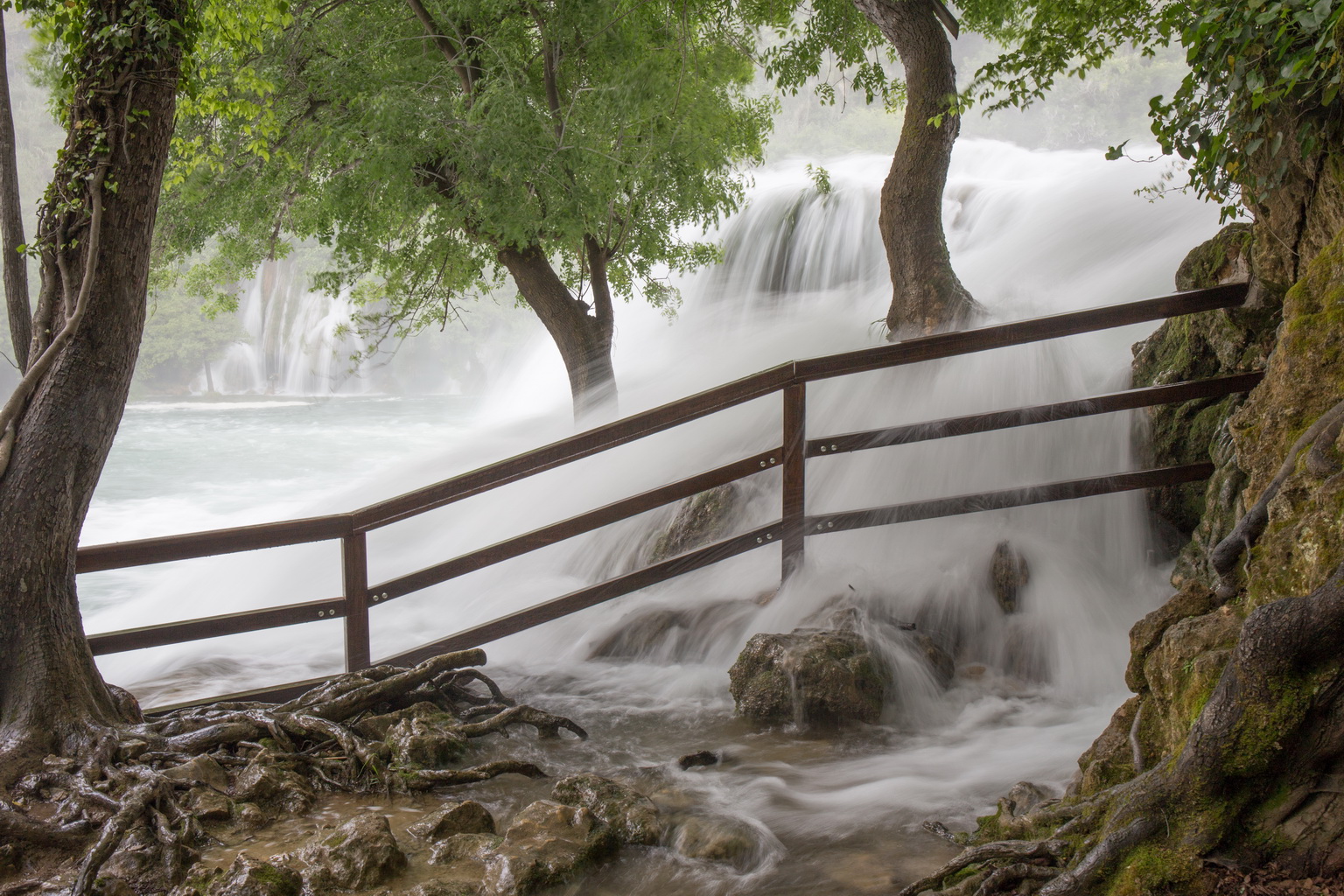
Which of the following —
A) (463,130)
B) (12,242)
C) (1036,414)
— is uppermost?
(463,130)

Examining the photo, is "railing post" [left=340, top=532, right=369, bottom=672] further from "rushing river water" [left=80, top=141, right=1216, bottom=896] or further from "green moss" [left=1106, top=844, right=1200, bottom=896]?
"green moss" [left=1106, top=844, right=1200, bottom=896]

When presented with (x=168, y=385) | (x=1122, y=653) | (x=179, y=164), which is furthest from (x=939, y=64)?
(x=168, y=385)

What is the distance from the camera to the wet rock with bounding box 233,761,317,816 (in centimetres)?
330

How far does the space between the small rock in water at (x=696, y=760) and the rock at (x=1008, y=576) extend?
205 centimetres

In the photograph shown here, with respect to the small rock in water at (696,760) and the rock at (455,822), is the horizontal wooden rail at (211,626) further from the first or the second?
the small rock in water at (696,760)

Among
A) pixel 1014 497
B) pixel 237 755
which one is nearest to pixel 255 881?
pixel 237 755

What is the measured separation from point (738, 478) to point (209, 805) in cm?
272

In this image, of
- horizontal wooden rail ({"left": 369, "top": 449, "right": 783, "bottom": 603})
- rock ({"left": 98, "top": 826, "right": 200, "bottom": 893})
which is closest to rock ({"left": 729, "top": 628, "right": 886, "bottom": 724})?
horizontal wooden rail ({"left": 369, "top": 449, "right": 783, "bottom": 603})

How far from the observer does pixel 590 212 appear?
786cm

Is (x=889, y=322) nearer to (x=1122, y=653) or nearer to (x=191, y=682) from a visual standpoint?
(x=1122, y=653)

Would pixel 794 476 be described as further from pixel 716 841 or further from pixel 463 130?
pixel 463 130

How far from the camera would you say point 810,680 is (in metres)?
4.21

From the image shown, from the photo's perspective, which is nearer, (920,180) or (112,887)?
(112,887)

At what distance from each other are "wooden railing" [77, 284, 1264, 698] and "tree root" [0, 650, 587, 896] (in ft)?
1.02
